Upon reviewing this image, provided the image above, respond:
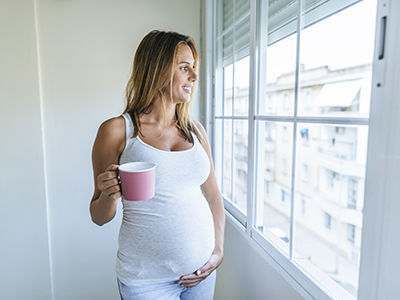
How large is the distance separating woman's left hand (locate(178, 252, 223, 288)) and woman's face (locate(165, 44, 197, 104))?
2.12 ft

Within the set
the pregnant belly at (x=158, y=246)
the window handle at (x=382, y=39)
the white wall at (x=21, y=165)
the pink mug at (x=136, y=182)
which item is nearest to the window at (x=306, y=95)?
the window handle at (x=382, y=39)

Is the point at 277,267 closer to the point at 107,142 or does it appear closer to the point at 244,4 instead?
the point at 107,142

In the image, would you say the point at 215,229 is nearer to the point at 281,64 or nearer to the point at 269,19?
the point at 281,64

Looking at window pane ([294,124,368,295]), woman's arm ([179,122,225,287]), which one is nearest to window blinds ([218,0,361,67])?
window pane ([294,124,368,295])

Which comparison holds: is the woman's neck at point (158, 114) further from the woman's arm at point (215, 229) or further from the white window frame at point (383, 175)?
the white window frame at point (383, 175)

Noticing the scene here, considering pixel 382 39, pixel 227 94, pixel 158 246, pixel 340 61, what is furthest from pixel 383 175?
pixel 227 94

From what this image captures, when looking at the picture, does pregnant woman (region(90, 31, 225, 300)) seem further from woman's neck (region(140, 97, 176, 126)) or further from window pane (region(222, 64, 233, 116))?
window pane (region(222, 64, 233, 116))

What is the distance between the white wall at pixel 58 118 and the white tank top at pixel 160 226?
0.96 metres

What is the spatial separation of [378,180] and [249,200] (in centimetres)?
74

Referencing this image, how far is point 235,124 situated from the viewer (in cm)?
162

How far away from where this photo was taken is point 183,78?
1.06 m

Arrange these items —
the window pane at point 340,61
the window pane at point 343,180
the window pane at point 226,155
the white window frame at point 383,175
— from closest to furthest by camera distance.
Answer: the white window frame at point 383,175
the window pane at point 340,61
the window pane at point 343,180
the window pane at point 226,155

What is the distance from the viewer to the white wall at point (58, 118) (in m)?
1.64

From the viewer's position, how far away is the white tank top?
94 centimetres
